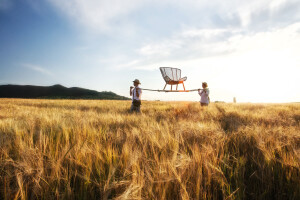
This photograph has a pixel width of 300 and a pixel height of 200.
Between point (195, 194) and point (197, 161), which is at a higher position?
point (197, 161)

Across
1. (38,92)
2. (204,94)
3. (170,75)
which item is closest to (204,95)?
(204,94)

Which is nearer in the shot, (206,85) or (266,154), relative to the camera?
(266,154)

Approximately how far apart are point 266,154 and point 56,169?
1.92 metres

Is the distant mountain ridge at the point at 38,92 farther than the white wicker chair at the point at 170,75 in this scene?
Yes

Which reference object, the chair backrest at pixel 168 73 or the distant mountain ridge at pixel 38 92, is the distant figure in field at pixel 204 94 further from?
the distant mountain ridge at pixel 38 92

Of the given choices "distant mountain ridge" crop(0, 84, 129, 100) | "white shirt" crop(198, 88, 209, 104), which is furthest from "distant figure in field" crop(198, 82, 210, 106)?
"distant mountain ridge" crop(0, 84, 129, 100)

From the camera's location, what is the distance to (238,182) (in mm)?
1150

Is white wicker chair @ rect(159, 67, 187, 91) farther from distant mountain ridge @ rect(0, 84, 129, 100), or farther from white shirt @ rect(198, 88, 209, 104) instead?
distant mountain ridge @ rect(0, 84, 129, 100)

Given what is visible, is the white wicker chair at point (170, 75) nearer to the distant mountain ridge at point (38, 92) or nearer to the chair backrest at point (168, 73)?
the chair backrest at point (168, 73)

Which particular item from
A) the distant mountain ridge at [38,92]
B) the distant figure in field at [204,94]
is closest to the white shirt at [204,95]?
the distant figure in field at [204,94]

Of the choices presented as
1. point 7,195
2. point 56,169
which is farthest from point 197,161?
point 7,195

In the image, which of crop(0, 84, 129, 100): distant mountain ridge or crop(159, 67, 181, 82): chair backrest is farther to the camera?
crop(0, 84, 129, 100): distant mountain ridge

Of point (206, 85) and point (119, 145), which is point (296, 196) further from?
point (206, 85)

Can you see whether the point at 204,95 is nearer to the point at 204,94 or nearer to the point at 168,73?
the point at 204,94
